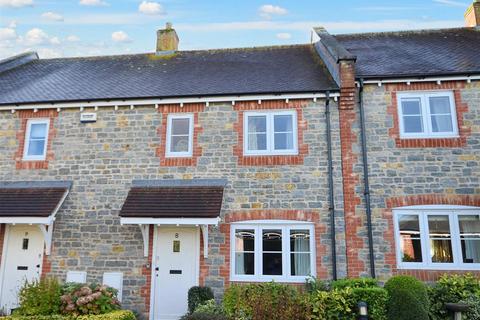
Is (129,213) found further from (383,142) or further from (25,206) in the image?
(383,142)

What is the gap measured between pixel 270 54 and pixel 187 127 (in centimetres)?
580

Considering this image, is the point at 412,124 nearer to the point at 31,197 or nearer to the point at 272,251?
the point at 272,251

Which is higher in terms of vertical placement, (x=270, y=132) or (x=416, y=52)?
(x=416, y=52)

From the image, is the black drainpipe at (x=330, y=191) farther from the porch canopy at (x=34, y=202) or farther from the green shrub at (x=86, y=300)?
the porch canopy at (x=34, y=202)

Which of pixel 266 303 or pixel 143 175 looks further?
pixel 143 175

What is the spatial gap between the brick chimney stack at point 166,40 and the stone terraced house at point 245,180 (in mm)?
4959

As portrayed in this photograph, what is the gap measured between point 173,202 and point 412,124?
23.6 feet

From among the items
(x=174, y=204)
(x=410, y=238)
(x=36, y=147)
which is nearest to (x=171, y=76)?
(x=36, y=147)

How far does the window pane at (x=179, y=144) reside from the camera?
1126 centimetres

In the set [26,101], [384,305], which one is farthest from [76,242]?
[384,305]

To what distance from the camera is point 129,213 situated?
9906 mm

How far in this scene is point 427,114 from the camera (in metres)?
10.5

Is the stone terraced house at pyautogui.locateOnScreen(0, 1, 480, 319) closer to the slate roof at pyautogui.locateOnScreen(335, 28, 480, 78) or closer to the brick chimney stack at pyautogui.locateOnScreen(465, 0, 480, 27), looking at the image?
the slate roof at pyautogui.locateOnScreen(335, 28, 480, 78)

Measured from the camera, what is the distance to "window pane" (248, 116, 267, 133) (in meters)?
11.1
